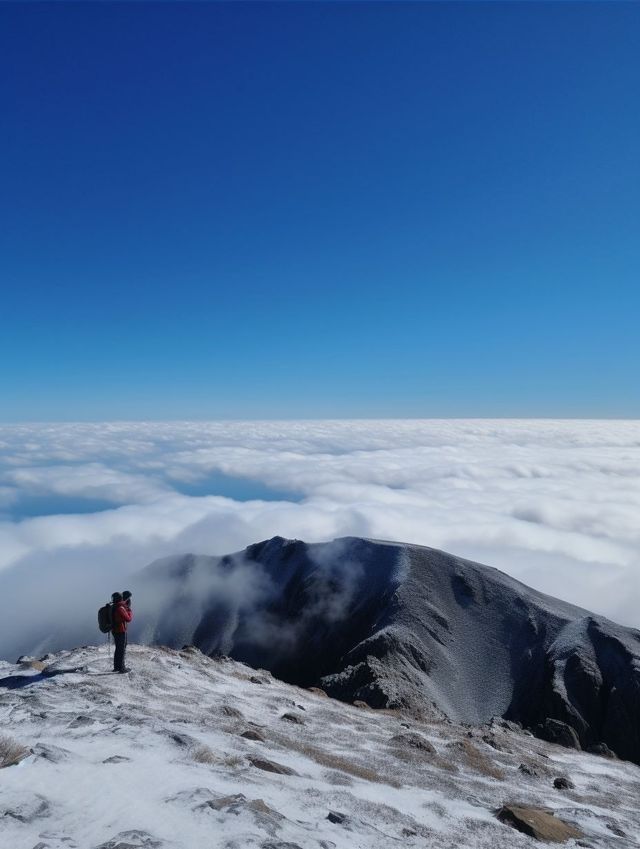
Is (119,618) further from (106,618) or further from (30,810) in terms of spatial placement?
(30,810)

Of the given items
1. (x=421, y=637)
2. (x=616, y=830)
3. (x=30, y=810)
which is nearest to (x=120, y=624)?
(x=30, y=810)

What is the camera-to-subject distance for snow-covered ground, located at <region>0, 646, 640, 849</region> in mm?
7941

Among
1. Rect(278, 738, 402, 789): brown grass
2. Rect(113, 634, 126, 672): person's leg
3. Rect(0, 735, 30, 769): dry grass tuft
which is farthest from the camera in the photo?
Rect(113, 634, 126, 672): person's leg

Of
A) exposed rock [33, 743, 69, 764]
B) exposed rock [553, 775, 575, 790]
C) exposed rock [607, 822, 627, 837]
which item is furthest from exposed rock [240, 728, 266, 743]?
exposed rock [553, 775, 575, 790]

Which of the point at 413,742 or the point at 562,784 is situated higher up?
the point at 413,742

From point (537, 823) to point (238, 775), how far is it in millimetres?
7077

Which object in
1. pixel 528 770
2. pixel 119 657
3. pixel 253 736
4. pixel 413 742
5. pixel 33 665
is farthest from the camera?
pixel 33 665

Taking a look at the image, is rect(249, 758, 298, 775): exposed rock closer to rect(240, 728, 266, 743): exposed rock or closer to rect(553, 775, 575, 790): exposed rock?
rect(240, 728, 266, 743): exposed rock

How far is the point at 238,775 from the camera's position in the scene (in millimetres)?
10641

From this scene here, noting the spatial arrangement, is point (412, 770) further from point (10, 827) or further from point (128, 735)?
point (10, 827)

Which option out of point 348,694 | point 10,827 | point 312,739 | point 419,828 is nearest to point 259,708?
point 312,739

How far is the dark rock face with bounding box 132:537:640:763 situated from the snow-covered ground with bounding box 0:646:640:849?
82.2 ft

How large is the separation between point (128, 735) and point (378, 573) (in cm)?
6802

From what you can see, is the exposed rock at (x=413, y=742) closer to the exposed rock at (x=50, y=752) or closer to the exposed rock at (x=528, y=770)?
the exposed rock at (x=528, y=770)
